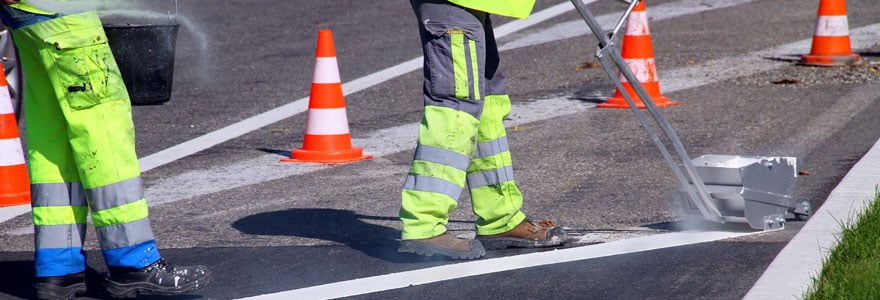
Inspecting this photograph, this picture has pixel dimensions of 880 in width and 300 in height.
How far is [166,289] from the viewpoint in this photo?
4.16 meters

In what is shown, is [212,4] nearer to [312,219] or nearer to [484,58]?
[312,219]

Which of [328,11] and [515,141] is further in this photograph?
[328,11]

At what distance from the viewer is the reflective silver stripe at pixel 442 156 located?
4.56 metres

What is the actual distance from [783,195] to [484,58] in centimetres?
132

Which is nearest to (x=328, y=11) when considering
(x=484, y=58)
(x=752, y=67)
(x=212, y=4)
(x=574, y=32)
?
(x=212, y=4)

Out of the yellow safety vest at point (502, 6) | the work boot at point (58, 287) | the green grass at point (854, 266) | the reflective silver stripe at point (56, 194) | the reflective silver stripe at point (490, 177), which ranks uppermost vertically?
the yellow safety vest at point (502, 6)

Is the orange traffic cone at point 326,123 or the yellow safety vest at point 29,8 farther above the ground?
the yellow safety vest at point 29,8

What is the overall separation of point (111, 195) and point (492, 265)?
1.39 metres

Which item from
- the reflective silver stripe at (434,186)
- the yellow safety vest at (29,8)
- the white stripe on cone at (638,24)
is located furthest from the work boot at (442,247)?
the white stripe on cone at (638,24)

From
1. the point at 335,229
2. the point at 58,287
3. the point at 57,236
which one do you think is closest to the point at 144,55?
the point at 57,236

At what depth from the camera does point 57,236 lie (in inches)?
168

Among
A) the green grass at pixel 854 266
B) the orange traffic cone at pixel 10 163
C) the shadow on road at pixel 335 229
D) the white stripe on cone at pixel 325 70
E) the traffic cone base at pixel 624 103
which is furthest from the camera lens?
the traffic cone base at pixel 624 103

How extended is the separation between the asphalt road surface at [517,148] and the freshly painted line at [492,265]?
0.5 inches

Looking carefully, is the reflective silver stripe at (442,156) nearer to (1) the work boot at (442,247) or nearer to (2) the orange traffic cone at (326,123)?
(1) the work boot at (442,247)
